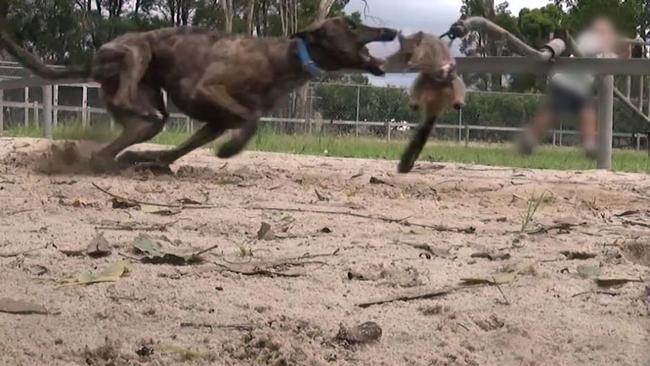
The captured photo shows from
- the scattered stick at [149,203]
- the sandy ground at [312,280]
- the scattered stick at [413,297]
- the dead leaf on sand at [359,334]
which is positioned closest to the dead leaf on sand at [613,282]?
the sandy ground at [312,280]

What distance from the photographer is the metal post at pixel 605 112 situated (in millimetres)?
1150

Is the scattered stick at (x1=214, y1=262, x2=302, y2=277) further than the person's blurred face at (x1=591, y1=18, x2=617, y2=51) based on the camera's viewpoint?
Yes

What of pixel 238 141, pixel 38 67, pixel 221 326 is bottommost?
pixel 221 326

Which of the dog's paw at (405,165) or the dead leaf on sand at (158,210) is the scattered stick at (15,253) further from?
the dog's paw at (405,165)

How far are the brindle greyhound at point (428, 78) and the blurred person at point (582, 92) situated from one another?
0.13 m

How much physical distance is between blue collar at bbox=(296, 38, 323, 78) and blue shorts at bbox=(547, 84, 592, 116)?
52 cm

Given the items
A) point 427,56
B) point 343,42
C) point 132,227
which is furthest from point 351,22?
point 132,227

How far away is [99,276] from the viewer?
8.82 ft

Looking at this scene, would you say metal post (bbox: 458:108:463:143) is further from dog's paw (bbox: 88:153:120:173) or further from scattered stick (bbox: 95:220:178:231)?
scattered stick (bbox: 95:220:178:231)

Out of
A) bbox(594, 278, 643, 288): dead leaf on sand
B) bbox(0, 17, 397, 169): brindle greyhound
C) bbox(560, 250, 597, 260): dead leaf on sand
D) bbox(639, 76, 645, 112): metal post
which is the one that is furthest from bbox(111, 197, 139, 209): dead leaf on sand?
bbox(639, 76, 645, 112): metal post

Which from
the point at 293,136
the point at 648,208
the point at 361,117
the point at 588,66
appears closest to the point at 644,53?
the point at 588,66

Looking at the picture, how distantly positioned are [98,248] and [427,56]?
6.97ft

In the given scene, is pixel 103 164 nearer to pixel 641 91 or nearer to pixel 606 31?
pixel 641 91

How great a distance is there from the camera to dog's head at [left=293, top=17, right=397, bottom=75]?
1308mm
